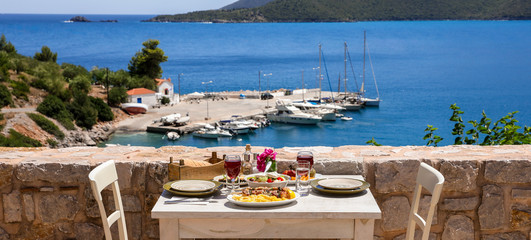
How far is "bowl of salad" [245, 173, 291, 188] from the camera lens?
8.68ft

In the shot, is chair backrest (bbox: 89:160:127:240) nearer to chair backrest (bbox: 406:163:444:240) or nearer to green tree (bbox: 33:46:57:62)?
chair backrest (bbox: 406:163:444:240)

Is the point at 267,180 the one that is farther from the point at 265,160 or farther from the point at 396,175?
the point at 396,175

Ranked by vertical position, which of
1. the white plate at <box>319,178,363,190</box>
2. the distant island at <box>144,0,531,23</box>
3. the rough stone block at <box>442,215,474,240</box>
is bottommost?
the rough stone block at <box>442,215,474,240</box>

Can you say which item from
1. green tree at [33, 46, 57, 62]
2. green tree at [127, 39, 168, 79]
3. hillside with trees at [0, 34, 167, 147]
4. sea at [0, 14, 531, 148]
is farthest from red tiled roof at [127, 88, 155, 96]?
green tree at [33, 46, 57, 62]

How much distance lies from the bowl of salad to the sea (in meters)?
37.1

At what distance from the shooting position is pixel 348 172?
3205mm

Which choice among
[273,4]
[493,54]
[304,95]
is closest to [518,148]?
[304,95]

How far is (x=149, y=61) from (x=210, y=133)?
19810mm

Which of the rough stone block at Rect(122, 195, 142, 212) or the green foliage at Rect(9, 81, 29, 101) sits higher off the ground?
the rough stone block at Rect(122, 195, 142, 212)

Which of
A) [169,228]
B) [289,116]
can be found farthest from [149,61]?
[169,228]

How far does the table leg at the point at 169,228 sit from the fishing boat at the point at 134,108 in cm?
5022

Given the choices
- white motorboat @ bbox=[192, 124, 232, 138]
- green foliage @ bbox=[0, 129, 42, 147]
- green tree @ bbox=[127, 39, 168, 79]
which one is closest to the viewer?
green foliage @ bbox=[0, 129, 42, 147]

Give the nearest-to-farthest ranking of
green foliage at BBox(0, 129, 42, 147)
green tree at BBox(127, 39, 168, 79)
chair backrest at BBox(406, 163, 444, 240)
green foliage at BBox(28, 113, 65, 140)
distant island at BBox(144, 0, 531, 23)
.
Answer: chair backrest at BBox(406, 163, 444, 240), green foliage at BBox(0, 129, 42, 147), green foliage at BBox(28, 113, 65, 140), green tree at BBox(127, 39, 168, 79), distant island at BBox(144, 0, 531, 23)

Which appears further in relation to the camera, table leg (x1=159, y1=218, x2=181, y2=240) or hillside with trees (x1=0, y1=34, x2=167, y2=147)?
hillside with trees (x1=0, y1=34, x2=167, y2=147)
